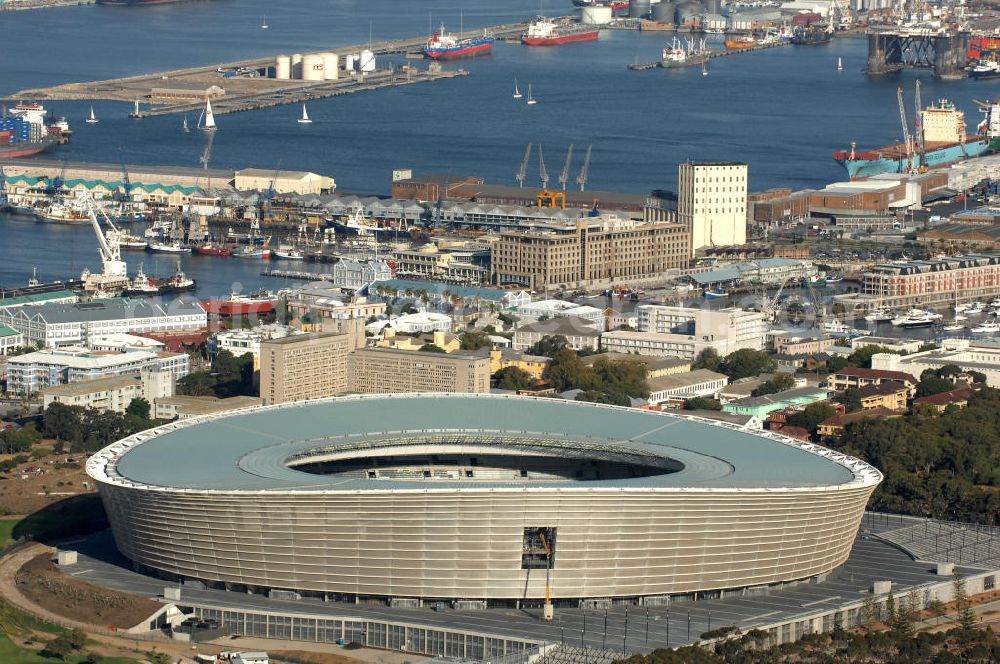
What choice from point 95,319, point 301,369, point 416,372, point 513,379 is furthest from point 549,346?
point 95,319

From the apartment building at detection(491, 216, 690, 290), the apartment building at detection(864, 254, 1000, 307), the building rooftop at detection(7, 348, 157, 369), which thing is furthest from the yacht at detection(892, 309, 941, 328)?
the building rooftop at detection(7, 348, 157, 369)

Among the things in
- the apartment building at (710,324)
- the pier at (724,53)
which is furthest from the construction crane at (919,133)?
the apartment building at (710,324)

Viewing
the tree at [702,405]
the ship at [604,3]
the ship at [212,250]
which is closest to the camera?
the tree at [702,405]

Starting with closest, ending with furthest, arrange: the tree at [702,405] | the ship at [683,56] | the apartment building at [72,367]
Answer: the tree at [702,405] → the apartment building at [72,367] → the ship at [683,56]

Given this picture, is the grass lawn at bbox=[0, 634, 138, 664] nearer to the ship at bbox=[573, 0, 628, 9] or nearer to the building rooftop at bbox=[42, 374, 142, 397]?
the building rooftop at bbox=[42, 374, 142, 397]

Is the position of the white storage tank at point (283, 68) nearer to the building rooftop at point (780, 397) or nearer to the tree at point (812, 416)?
the building rooftop at point (780, 397)

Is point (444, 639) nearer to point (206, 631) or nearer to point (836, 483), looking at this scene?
point (206, 631)

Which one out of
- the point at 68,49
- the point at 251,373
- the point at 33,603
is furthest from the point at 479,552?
the point at 68,49
